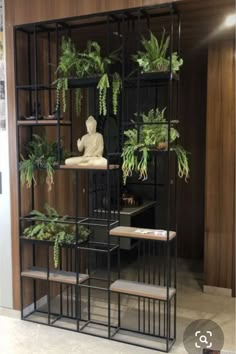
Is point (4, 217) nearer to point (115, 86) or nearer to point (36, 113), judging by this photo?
point (36, 113)

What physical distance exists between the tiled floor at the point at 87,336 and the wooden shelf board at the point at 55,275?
407mm

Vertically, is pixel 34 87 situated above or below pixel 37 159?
above

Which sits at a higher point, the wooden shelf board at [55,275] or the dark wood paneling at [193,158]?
the dark wood paneling at [193,158]

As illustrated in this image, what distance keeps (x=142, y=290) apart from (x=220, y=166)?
1.55 m

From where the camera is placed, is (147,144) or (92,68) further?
(92,68)

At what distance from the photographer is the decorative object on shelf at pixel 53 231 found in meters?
3.22

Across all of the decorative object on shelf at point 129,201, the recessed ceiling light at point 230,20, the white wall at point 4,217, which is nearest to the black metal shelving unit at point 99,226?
the white wall at point 4,217

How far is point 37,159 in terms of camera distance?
323 cm

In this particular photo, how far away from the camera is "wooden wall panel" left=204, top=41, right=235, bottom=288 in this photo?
3.72m

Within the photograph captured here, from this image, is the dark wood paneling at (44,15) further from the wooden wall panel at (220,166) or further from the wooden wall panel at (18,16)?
the wooden wall panel at (220,166)

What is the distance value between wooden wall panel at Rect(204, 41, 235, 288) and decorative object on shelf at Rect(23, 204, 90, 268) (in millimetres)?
1358

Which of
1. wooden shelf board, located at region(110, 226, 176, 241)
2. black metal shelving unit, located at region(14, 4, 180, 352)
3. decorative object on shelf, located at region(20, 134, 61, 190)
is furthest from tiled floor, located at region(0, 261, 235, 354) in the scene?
decorative object on shelf, located at region(20, 134, 61, 190)

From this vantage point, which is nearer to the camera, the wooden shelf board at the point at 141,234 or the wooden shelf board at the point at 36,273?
the wooden shelf board at the point at 141,234

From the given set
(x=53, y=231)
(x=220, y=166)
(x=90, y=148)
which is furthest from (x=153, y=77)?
(x=53, y=231)
